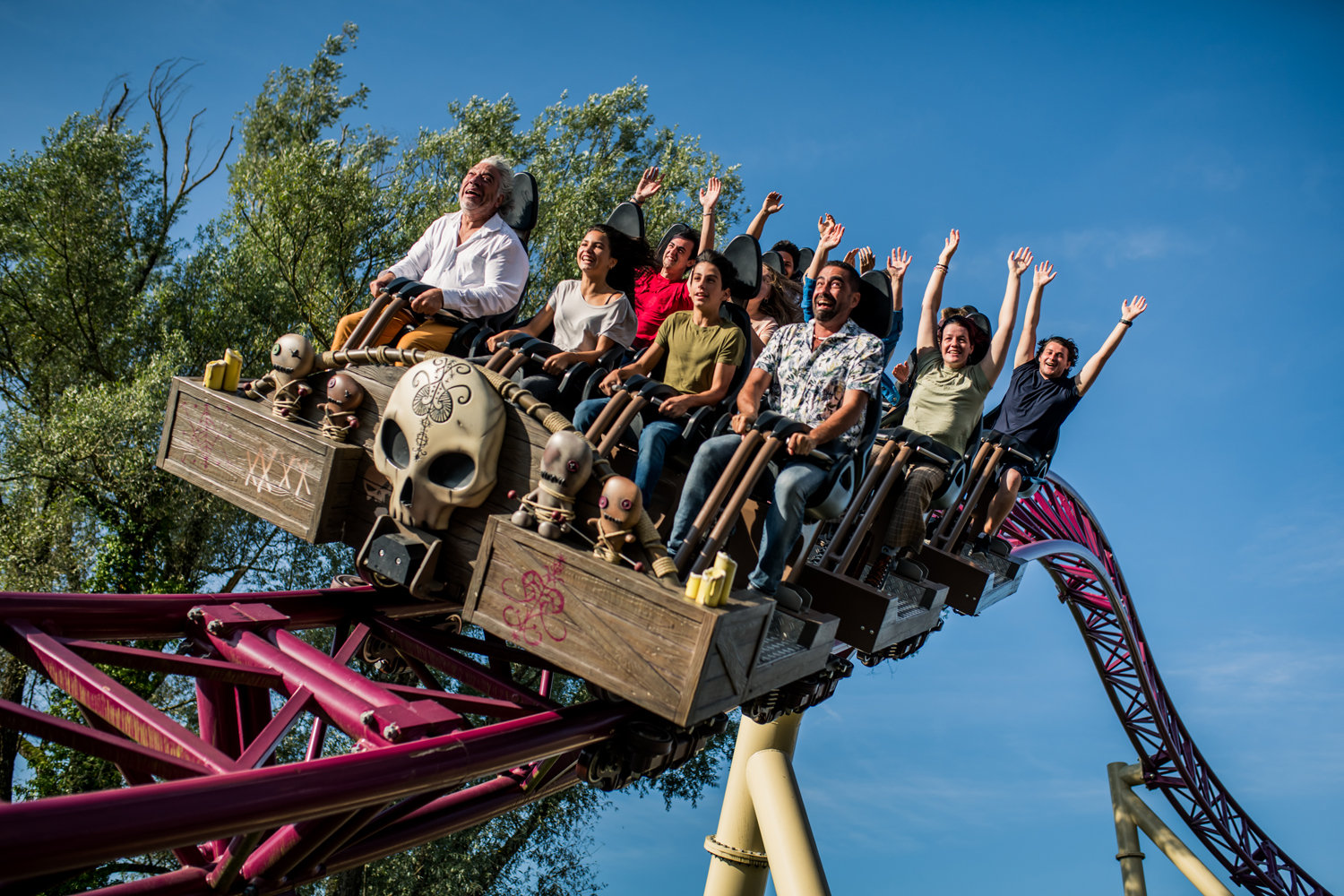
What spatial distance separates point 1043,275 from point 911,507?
81.0 inches

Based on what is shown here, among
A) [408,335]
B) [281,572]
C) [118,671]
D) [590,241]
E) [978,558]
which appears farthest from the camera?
[281,572]

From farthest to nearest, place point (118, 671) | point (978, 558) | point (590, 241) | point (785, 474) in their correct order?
point (118, 671) < point (978, 558) < point (590, 241) < point (785, 474)

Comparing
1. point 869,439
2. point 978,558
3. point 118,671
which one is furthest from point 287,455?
point 118,671

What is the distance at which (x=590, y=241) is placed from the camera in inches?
167

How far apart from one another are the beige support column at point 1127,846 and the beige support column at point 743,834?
5.16 metres

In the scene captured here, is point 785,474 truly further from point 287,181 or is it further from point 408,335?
point 287,181

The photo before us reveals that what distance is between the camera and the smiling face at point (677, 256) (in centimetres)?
440

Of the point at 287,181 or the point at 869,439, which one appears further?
the point at 287,181

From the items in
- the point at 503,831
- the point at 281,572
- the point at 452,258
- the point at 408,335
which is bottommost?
the point at 503,831

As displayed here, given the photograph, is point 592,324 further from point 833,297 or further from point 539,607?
point 539,607

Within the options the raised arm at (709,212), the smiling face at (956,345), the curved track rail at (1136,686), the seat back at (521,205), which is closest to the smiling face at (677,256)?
the raised arm at (709,212)

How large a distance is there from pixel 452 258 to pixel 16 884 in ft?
9.17

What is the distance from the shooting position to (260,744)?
2.53 m

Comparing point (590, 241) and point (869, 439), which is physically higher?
point (590, 241)
